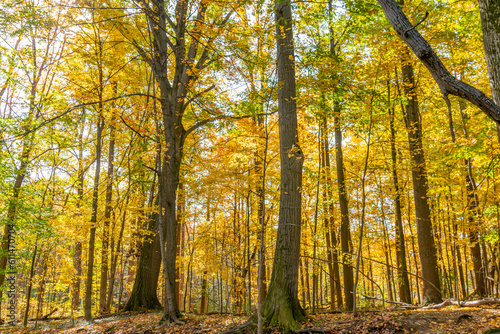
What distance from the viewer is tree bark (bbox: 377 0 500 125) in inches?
79.9

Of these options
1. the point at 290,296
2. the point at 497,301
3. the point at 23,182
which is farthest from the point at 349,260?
the point at 23,182

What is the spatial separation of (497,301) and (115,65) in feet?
38.8

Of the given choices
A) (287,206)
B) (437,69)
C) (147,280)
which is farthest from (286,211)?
(147,280)

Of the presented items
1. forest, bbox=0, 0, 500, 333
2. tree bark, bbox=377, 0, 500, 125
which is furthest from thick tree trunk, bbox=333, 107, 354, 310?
tree bark, bbox=377, 0, 500, 125

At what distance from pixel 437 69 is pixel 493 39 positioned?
0.92 m

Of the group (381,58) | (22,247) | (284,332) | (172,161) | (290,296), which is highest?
(381,58)

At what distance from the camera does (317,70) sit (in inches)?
251

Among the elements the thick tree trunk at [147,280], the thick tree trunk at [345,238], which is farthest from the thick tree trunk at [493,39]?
the thick tree trunk at [147,280]

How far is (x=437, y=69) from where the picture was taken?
2225 millimetres

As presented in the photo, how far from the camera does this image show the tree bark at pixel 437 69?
203 cm

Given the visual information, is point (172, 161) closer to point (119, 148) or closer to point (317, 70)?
point (317, 70)

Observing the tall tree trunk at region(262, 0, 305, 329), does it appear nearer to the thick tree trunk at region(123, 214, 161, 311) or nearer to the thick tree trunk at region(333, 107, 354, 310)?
the thick tree trunk at region(333, 107, 354, 310)

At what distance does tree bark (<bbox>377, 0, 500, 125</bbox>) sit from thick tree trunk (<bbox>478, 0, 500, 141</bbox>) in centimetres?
8

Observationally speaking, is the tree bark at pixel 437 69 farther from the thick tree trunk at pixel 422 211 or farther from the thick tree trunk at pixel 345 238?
the thick tree trunk at pixel 345 238
